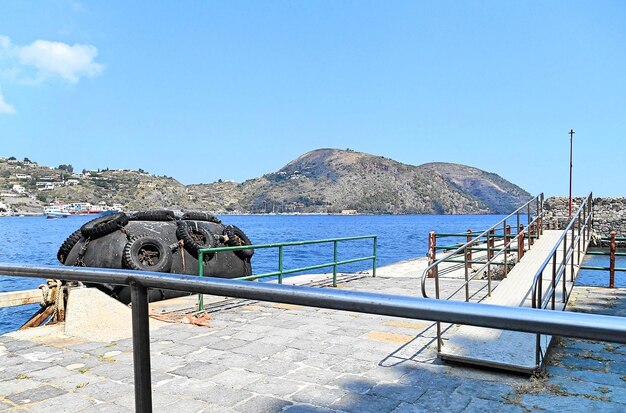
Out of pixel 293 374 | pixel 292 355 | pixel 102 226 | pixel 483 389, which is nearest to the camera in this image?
pixel 483 389

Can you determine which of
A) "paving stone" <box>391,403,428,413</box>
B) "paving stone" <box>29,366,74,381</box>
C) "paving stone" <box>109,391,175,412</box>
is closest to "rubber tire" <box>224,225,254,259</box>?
"paving stone" <box>29,366,74,381</box>

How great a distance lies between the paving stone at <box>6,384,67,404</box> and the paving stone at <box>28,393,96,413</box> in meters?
0.10

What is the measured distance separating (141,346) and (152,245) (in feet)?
33.4

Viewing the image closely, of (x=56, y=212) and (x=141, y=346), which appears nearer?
(x=141, y=346)

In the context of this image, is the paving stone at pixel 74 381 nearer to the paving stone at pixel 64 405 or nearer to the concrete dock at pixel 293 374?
the concrete dock at pixel 293 374

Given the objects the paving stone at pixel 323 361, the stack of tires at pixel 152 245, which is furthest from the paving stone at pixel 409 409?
the stack of tires at pixel 152 245

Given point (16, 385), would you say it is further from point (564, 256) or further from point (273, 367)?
point (564, 256)

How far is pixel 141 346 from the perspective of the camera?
1.67 m

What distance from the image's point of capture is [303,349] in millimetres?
5785

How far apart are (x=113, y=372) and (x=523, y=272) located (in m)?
7.04

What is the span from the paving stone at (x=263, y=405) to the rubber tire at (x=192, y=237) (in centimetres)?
816

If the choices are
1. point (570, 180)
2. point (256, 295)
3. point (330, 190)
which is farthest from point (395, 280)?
point (330, 190)

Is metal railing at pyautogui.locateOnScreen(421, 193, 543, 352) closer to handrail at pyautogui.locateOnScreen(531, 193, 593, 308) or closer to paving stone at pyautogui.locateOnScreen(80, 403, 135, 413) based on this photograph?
handrail at pyautogui.locateOnScreen(531, 193, 593, 308)

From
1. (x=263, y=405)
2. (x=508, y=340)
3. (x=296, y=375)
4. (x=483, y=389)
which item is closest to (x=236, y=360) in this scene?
(x=296, y=375)
